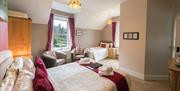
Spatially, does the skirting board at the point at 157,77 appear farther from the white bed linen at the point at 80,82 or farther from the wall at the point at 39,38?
the wall at the point at 39,38

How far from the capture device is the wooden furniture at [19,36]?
310 cm

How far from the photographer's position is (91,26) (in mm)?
6703

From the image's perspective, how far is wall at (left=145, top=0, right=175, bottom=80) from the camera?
345 centimetres

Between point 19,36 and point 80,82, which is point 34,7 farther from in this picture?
point 80,82

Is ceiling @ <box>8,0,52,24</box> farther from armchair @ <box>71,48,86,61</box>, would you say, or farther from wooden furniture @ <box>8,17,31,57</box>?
armchair @ <box>71,48,86,61</box>

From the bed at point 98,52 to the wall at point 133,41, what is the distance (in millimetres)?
1507

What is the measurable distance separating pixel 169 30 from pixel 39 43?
4531mm

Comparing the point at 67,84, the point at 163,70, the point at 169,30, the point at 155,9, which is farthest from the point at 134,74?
the point at 67,84

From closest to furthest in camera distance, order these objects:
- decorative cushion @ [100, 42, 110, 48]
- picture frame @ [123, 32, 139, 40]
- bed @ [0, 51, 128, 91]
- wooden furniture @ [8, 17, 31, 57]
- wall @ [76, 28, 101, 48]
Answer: bed @ [0, 51, 128, 91] → wooden furniture @ [8, 17, 31, 57] → picture frame @ [123, 32, 139, 40] → wall @ [76, 28, 101, 48] → decorative cushion @ [100, 42, 110, 48]

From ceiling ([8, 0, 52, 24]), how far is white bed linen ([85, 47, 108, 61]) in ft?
8.02

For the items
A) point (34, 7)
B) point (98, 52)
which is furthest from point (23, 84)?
point (98, 52)

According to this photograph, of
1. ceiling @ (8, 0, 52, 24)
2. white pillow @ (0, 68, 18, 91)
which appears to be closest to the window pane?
ceiling @ (8, 0, 52, 24)

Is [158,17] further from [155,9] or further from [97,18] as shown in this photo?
[97,18]


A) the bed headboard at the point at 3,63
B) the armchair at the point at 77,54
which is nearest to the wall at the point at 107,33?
the armchair at the point at 77,54
